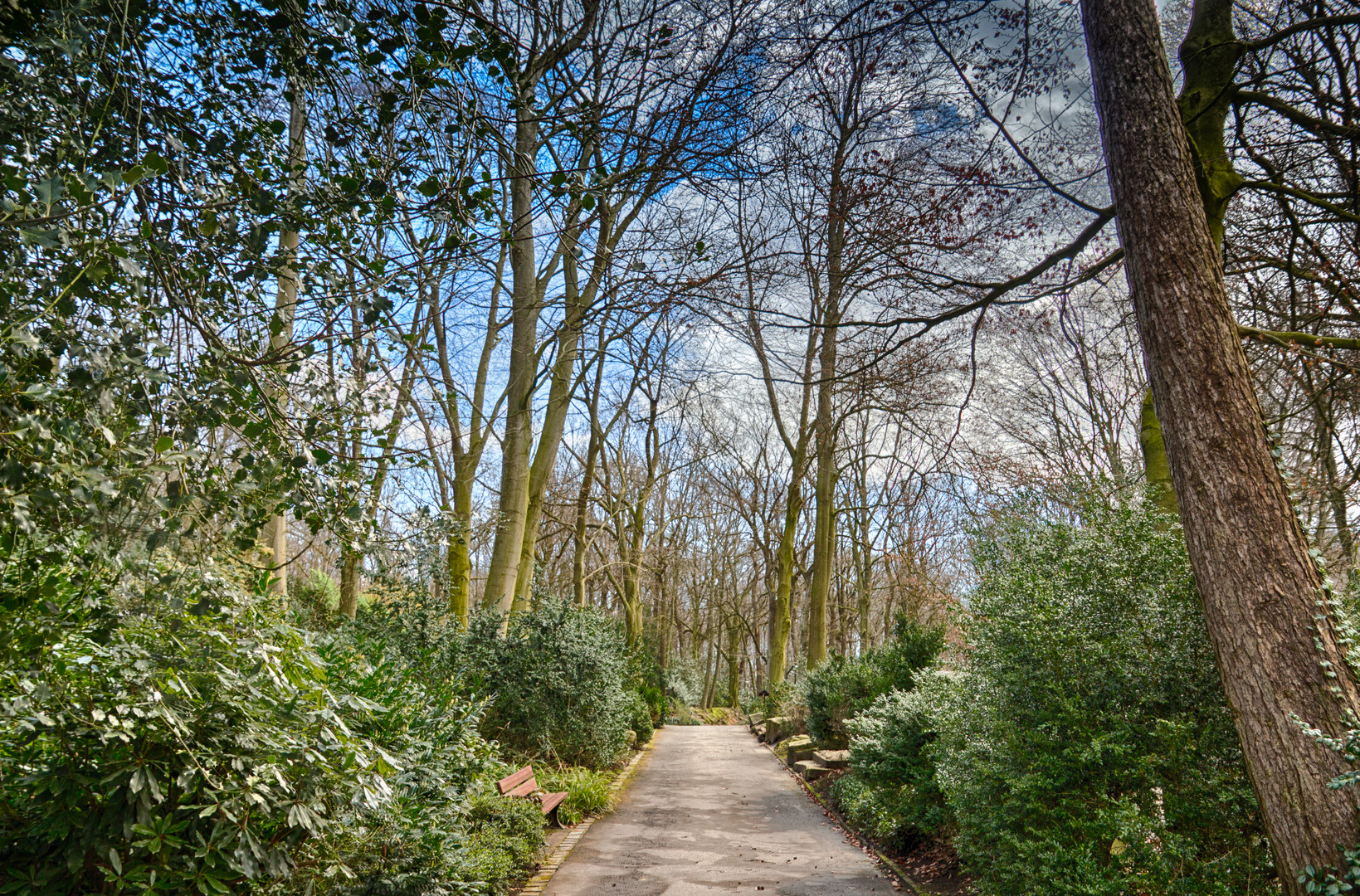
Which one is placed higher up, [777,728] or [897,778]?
[897,778]

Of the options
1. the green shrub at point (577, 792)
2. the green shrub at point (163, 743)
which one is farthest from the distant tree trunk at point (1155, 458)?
the green shrub at point (577, 792)

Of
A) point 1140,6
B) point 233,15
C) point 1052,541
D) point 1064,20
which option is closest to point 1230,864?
point 1052,541

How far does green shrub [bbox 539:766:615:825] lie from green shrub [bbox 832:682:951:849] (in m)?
3.10

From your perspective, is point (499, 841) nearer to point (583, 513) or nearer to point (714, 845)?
point (714, 845)

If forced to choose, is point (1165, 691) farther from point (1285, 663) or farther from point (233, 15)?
point (233, 15)

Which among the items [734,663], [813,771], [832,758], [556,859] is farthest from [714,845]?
[734,663]

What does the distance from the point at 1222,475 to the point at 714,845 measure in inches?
246

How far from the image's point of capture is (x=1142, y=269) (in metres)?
4.55

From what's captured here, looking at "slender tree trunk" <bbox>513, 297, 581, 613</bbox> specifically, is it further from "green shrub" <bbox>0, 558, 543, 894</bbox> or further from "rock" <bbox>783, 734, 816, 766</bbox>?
"green shrub" <bbox>0, 558, 543, 894</bbox>

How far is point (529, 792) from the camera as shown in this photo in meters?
7.45

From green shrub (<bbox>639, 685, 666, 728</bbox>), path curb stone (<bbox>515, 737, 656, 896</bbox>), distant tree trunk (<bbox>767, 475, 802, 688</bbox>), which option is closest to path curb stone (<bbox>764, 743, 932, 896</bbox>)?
path curb stone (<bbox>515, 737, 656, 896</bbox>)

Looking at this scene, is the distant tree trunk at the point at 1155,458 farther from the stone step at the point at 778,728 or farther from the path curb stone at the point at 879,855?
the stone step at the point at 778,728

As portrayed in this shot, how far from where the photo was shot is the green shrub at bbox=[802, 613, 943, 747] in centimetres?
1121

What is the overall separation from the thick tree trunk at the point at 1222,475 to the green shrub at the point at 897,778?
3577 mm
